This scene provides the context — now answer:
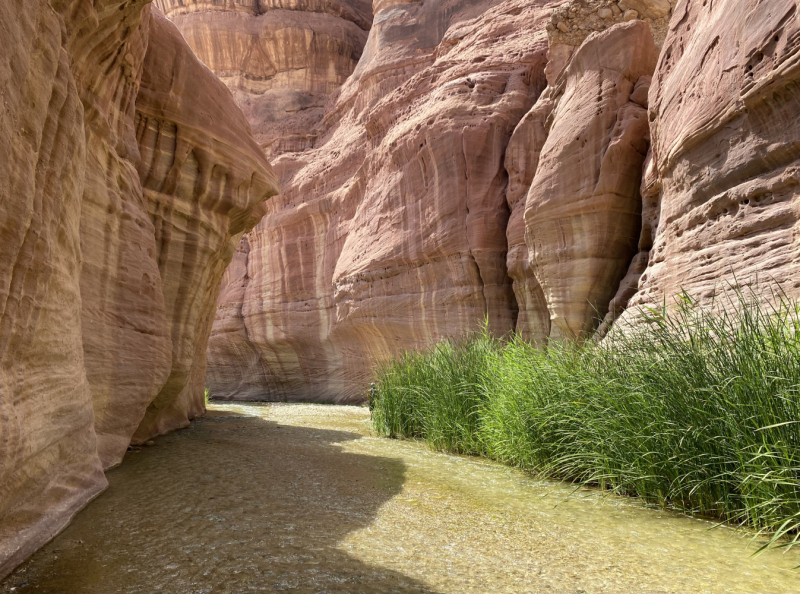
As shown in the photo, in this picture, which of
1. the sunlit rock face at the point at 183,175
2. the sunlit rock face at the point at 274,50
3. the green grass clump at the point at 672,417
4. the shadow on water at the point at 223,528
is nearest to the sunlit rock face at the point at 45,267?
the shadow on water at the point at 223,528

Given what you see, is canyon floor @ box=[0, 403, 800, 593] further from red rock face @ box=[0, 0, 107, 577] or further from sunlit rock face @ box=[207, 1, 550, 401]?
sunlit rock face @ box=[207, 1, 550, 401]

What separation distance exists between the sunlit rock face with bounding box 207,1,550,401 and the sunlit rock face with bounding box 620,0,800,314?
4.86 meters

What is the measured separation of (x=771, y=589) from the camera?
2439 millimetres

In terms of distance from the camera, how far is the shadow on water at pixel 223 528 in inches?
96.3

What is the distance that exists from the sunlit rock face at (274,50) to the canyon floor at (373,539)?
65.9 feet

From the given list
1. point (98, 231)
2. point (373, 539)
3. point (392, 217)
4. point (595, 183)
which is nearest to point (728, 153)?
point (595, 183)

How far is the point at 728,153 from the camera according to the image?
5934 millimetres

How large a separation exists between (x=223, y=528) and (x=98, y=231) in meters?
3.42

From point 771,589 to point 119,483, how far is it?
4087 millimetres

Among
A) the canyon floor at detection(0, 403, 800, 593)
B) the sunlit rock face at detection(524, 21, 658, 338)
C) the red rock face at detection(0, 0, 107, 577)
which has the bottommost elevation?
the canyon floor at detection(0, 403, 800, 593)

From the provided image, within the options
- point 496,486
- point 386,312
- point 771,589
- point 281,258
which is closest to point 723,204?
point 496,486

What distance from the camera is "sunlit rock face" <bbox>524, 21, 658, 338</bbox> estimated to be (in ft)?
28.2

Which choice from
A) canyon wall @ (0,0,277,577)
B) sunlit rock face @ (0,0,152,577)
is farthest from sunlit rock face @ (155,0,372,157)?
sunlit rock face @ (0,0,152,577)

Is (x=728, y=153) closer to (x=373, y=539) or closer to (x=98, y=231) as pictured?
(x=373, y=539)
